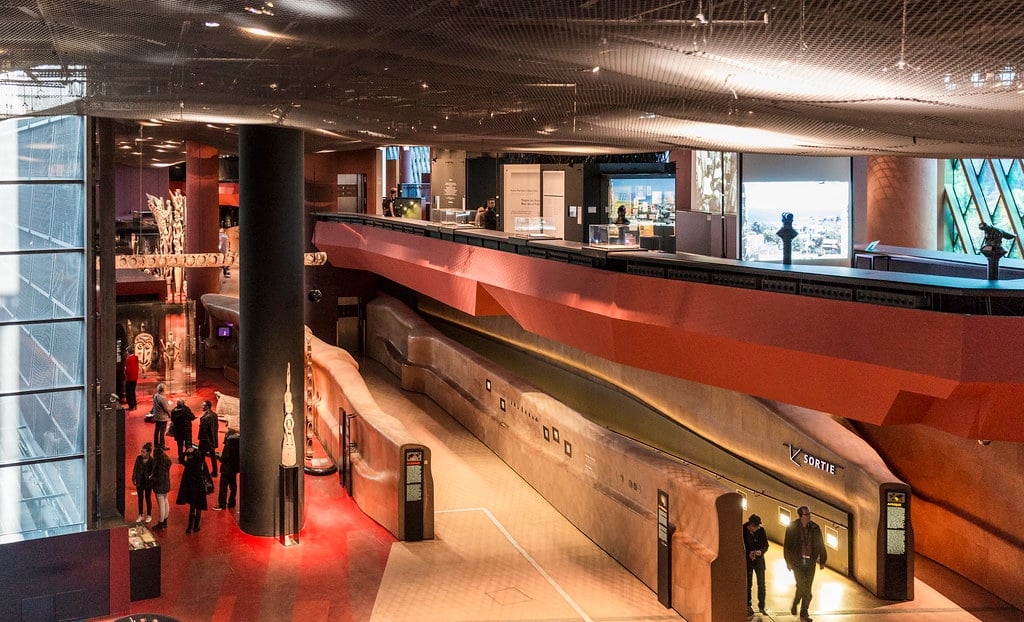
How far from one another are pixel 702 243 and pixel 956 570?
21.7ft

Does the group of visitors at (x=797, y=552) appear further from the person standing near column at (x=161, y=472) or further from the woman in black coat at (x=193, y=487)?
the person standing near column at (x=161, y=472)

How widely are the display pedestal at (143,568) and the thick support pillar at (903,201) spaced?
55.3ft

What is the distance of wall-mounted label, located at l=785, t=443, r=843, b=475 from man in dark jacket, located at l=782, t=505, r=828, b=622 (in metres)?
1.95

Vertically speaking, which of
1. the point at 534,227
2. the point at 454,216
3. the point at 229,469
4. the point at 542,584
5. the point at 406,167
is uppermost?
the point at 406,167

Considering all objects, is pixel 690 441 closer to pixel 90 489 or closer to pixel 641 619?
pixel 641 619

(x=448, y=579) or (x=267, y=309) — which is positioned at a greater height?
(x=267, y=309)

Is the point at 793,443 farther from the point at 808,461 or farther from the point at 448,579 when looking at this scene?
the point at 448,579

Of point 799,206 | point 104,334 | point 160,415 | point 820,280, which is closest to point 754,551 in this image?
point 820,280

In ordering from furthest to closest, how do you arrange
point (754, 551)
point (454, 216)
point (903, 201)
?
point (903, 201)
point (454, 216)
point (754, 551)

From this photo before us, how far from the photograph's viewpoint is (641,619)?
35.2 ft

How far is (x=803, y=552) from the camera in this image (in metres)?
10.5

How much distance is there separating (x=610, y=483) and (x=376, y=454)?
352 cm

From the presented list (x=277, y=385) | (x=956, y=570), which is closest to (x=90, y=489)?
(x=277, y=385)

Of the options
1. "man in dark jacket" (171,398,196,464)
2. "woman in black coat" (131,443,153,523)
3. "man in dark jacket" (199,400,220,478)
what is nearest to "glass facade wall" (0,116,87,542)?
"woman in black coat" (131,443,153,523)
